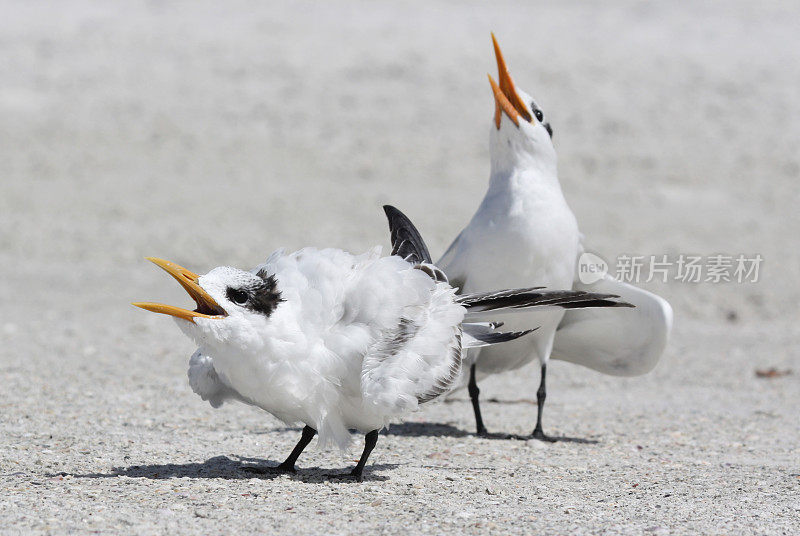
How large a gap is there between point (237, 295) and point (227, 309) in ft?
0.26

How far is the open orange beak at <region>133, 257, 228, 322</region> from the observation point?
3777 mm

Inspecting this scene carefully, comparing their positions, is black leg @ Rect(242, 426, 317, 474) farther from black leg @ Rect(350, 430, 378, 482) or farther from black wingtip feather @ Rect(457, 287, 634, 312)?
black wingtip feather @ Rect(457, 287, 634, 312)

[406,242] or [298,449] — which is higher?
[406,242]

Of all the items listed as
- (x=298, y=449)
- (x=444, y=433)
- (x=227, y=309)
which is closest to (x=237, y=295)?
(x=227, y=309)

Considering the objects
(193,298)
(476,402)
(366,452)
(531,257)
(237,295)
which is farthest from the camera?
(476,402)

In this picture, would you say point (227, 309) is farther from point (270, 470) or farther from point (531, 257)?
point (531, 257)

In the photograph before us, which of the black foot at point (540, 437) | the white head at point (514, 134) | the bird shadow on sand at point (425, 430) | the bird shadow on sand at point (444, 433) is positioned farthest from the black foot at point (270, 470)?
the white head at point (514, 134)

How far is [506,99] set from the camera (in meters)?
6.00

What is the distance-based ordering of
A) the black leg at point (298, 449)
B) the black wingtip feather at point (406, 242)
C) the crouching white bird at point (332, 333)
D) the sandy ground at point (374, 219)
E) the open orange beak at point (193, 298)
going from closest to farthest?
the open orange beak at point (193, 298)
the crouching white bird at point (332, 333)
the sandy ground at point (374, 219)
the black leg at point (298, 449)
the black wingtip feather at point (406, 242)

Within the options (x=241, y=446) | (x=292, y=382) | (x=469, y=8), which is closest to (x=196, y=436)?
(x=241, y=446)

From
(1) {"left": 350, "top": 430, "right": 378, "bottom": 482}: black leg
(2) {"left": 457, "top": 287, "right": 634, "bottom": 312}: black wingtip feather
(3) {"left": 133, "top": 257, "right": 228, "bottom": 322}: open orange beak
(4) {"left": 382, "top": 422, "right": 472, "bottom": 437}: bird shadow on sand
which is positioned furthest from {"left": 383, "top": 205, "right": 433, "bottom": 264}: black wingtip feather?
(4) {"left": 382, "top": 422, "right": 472, "bottom": 437}: bird shadow on sand

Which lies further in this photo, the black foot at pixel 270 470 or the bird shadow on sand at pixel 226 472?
the black foot at pixel 270 470

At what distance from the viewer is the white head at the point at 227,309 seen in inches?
151

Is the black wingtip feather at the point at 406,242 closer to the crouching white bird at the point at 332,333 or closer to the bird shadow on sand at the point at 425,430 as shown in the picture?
the crouching white bird at the point at 332,333
